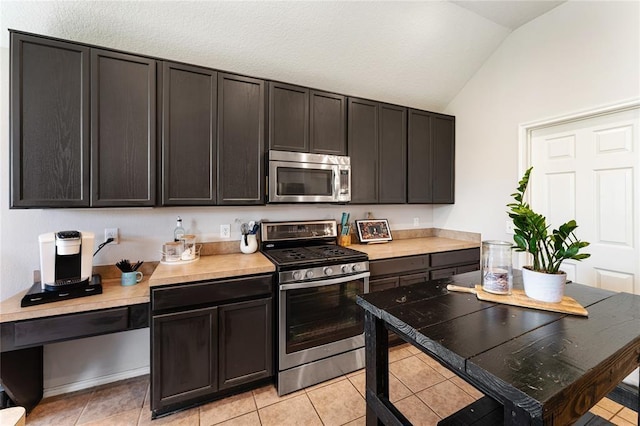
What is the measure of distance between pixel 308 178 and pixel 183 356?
1645mm

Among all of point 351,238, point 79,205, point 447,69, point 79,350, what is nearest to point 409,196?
point 351,238

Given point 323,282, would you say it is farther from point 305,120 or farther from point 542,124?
point 542,124

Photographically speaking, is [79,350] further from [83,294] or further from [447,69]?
[447,69]

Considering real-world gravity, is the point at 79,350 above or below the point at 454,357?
below

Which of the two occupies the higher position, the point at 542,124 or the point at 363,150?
the point at 542,124

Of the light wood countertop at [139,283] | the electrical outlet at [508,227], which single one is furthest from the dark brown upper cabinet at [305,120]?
the electrical outlet at [508,227]

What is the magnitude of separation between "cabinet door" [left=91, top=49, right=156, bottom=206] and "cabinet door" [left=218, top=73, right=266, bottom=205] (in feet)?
1.54

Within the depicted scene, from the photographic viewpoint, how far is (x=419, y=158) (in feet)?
10.2

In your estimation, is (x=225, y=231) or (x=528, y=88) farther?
(x=528, y=88)

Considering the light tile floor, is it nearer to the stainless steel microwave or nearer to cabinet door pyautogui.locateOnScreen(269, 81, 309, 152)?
the stainless steel microwave

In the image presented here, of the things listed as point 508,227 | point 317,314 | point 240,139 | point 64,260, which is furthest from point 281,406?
point 508,227

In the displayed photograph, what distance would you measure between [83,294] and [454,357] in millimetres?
2103

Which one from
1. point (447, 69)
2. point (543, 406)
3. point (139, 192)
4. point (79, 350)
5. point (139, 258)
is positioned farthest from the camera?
point (447, 69)

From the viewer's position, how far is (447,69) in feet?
9.63
